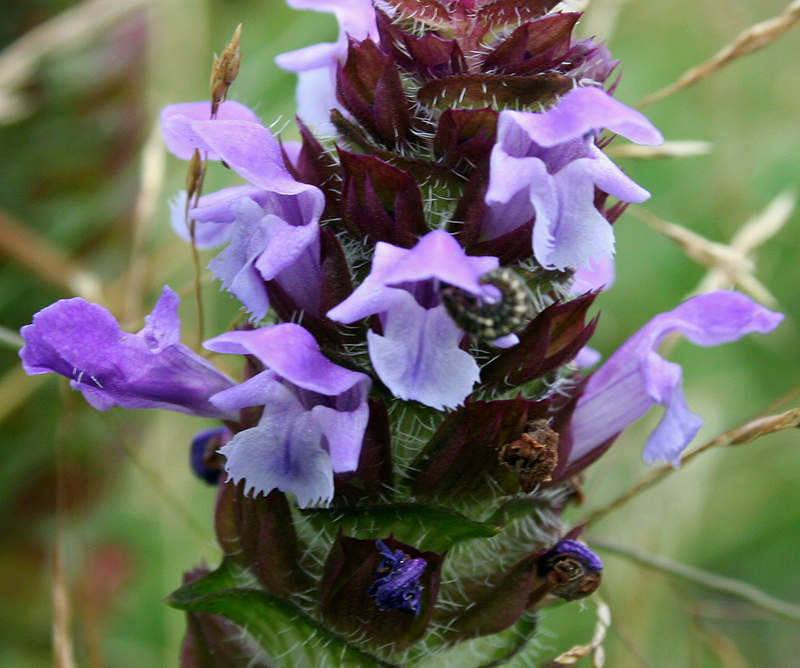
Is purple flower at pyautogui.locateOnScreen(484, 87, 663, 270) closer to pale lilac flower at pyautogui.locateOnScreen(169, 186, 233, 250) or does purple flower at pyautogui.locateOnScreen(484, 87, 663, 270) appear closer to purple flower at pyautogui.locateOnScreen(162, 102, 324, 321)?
purple flower at pyautogui.locateOnScreen(162, 102, 324, 321)

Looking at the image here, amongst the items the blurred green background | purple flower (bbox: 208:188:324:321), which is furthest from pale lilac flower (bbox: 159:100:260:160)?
the blurred green background

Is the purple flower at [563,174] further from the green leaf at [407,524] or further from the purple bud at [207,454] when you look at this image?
the purple bud at [207,454]

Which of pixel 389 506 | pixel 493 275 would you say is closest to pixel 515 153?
pixel 493 275

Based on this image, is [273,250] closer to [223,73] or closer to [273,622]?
[223,73]

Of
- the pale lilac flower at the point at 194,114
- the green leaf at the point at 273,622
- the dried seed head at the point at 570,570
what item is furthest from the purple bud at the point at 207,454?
the dried seed head at the point at 570,570

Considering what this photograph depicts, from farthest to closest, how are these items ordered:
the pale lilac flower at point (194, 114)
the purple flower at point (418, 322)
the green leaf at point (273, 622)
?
the pale lilac flower at point (194, 114) < the green leaf at point (273, 622) < the purple flower at point (418, 322)

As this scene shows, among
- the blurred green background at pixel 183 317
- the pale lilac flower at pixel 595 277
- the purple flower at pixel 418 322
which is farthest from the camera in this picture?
the blurred green background at pixel 183 317
